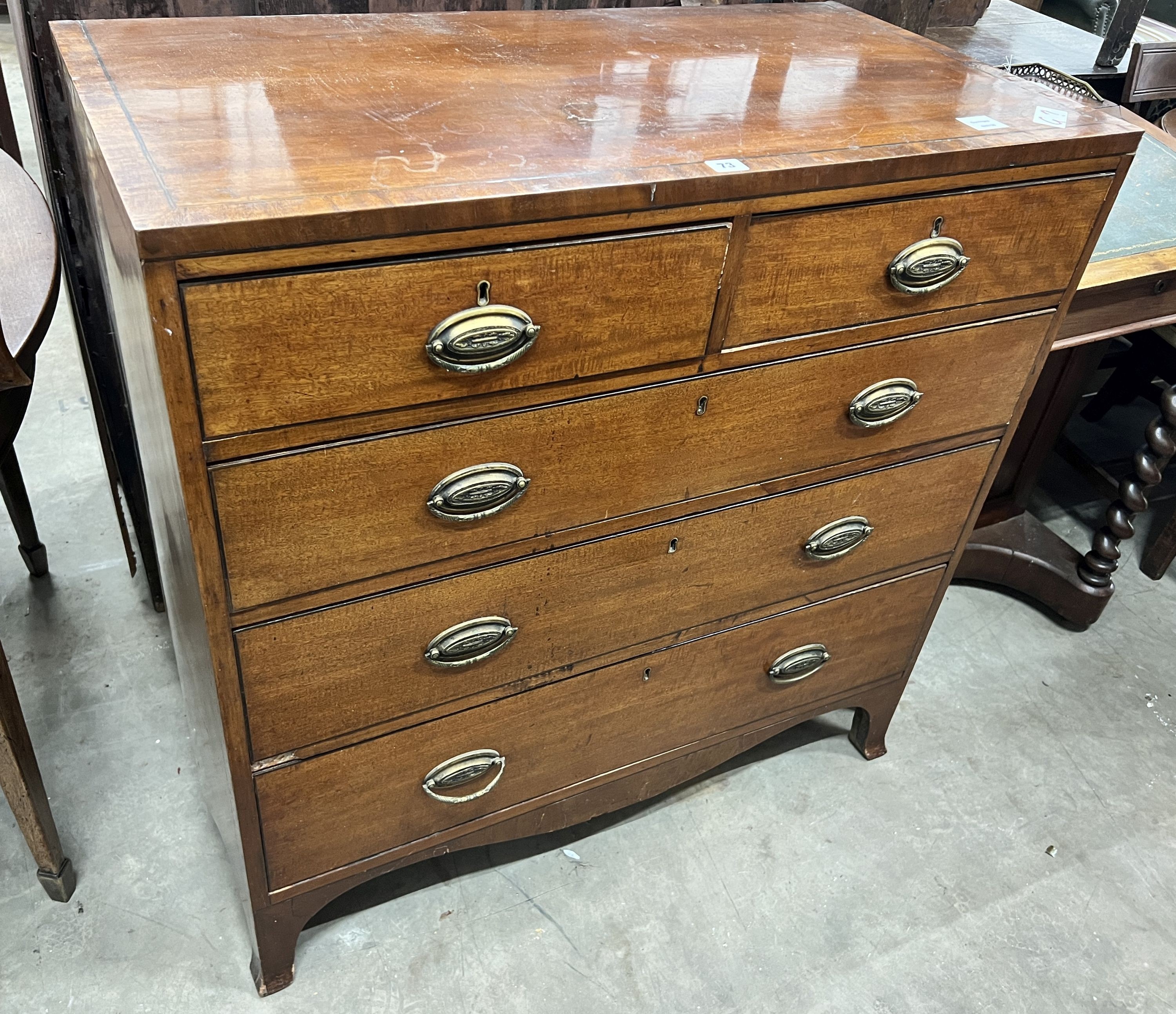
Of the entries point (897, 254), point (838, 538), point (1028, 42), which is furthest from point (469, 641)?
point (1028, 42)

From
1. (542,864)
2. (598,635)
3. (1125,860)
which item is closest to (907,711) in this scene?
(1125,860)

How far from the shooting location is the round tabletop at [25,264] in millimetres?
1272

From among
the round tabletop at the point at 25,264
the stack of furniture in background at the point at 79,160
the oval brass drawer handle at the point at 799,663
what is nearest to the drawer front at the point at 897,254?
the oval brass drawer handle at the point at 799,663

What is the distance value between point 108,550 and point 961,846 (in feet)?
6.13

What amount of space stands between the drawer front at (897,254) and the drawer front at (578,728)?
523 mm

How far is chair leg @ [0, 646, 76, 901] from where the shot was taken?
135 cm

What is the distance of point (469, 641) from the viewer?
48.9 inches

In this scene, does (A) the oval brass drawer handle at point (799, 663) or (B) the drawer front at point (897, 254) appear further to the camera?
(A) the oval brass drawer handle at point (799, 663)

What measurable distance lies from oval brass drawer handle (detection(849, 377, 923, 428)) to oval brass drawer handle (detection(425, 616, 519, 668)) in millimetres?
545

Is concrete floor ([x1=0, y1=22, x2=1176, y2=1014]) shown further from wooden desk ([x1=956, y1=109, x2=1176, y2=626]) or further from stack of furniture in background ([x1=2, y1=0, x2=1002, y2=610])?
stack of furniture in background ([x1=2, y1=0, x2=1002, y2=610])

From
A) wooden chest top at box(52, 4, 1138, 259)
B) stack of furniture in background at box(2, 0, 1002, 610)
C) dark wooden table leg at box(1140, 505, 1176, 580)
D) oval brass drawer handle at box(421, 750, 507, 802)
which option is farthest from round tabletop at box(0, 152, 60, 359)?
dark wooden table leg at box(1140, 505, 1176, 580)

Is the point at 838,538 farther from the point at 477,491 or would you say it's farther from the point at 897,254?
the point at 477,491

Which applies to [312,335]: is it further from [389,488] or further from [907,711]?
[907,711]

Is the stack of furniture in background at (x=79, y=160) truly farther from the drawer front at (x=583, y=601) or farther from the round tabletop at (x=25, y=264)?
the drawer front at (x=583, y=601)
